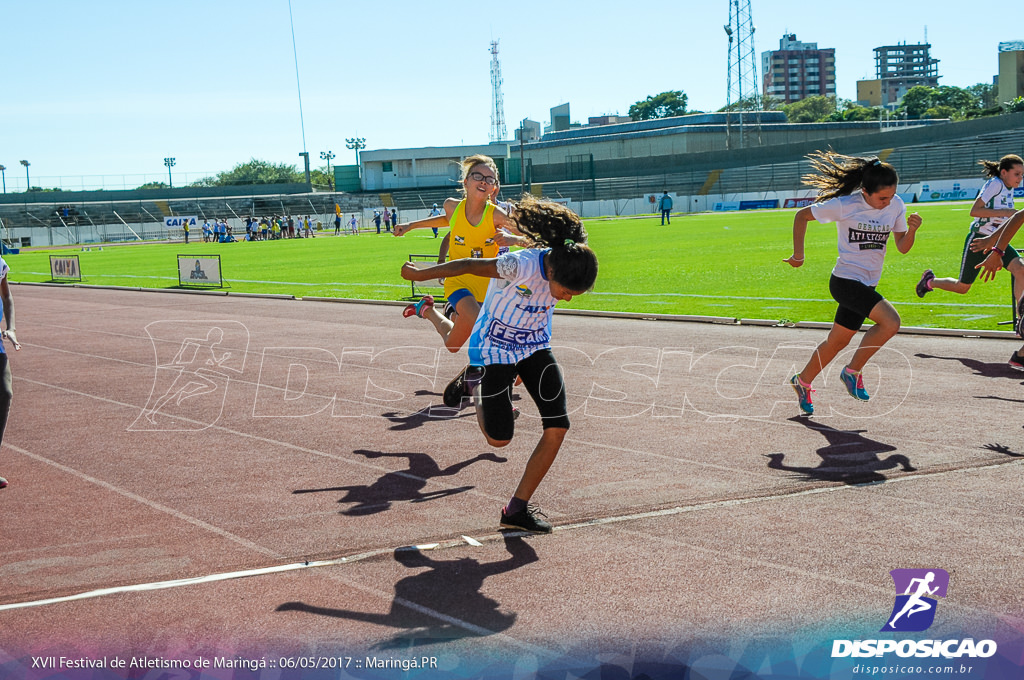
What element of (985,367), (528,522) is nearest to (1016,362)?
(985,367)

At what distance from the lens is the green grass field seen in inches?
619

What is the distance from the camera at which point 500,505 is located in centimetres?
610

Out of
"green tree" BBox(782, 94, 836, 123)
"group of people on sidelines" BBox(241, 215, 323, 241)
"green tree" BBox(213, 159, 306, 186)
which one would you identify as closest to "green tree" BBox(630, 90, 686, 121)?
"green tree" BBox(782, 94, 836, 123)

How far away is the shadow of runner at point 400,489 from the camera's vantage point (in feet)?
20.3

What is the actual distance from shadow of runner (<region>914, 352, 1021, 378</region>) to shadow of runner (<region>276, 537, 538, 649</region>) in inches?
261

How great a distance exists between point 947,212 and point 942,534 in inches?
1780

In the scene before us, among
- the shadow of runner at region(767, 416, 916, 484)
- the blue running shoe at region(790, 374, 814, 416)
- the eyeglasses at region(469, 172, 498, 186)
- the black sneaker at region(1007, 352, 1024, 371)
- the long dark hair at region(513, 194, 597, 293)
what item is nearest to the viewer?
the long dark hair at region(513, 194, 597, 293)

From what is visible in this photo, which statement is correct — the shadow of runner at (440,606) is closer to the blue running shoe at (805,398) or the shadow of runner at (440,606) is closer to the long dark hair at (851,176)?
the blue running shoe at (805,398)

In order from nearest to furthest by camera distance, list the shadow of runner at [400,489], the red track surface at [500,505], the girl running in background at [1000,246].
Result: 1. the red track surface at [500,505]
2. the shadow of runner at [400,489]
3. the girl running in background at [1000,246]

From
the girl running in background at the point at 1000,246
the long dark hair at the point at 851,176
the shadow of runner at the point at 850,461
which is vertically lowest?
the shadow of runner at the point at 850,461

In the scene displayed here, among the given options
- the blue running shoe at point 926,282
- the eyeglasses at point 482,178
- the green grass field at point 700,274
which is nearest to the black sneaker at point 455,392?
the eyeglasses at point 482,178

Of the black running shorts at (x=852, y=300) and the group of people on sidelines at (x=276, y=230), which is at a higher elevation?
the group of people on sidelines at (x=276, y=230)

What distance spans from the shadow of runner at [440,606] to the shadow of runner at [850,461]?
7.92 ft

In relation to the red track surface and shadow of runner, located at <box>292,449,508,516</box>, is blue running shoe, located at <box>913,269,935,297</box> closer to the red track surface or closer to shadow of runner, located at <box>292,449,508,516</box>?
the red track surface
